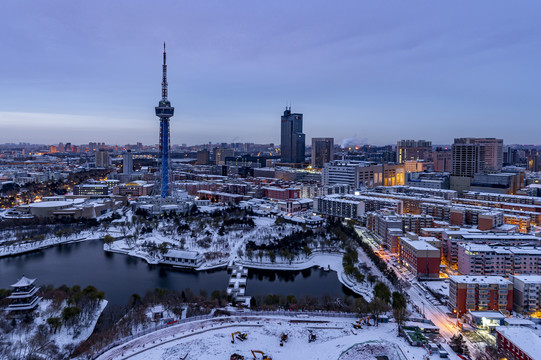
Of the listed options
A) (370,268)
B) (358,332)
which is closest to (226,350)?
(358,332)

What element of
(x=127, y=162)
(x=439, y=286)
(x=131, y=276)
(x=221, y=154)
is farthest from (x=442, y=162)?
(x=131, y=276)

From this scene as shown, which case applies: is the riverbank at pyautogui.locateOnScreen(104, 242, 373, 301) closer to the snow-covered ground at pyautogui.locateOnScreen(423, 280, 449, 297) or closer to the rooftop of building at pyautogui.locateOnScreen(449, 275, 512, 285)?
the snow-covered ground at pyautogui.locateOnScreen(423, 280, 449, 297)

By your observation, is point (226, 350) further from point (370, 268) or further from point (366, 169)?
point (366, 169)

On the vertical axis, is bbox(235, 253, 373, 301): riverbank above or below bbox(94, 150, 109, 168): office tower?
below

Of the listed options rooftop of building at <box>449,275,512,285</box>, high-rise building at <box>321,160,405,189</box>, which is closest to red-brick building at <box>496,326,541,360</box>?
rooftop of building at <box>449,275,512,285</box>

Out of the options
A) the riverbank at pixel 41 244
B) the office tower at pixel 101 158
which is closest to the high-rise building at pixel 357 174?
the riverbank at pixel 41 244

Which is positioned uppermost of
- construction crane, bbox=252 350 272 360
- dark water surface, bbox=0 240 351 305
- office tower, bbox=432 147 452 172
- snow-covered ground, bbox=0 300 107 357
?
office tower, bbox=432 147 452 172
